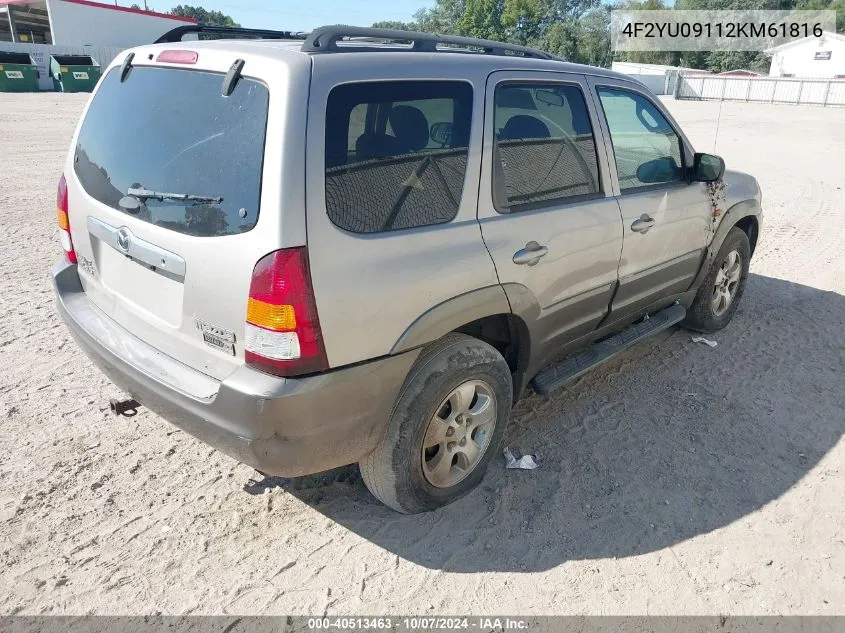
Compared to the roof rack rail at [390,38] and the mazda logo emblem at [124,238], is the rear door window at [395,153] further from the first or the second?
the mazda logo emblem at [124,238]

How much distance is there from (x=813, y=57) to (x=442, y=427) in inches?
2652

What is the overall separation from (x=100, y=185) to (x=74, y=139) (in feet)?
1.68

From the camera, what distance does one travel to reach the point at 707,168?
403 centimetres

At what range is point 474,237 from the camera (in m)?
2.65

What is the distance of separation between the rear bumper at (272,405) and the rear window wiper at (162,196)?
23.5 inches

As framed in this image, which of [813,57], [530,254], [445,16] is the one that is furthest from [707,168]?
[445,16]

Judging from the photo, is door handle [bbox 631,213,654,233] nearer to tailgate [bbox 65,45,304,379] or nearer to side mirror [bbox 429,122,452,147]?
side mirror [bbox 429,122,452,147]

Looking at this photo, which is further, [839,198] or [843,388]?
[839,198]

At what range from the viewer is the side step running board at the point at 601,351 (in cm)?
341

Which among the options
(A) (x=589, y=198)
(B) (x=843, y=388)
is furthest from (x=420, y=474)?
(B) (x=843, y=388)

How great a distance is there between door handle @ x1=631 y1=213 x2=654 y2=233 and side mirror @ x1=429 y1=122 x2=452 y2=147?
144 centimetres

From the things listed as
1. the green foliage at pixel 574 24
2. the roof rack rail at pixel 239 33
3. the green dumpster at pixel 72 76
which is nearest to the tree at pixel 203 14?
the green foliage at pixel 574 24

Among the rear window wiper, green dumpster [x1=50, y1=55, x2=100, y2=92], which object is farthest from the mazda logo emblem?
green dumpster [x1=50, y1=55, x2=100, y2=92]

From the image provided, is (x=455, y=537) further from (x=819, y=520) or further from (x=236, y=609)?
(x=819, y=520)
